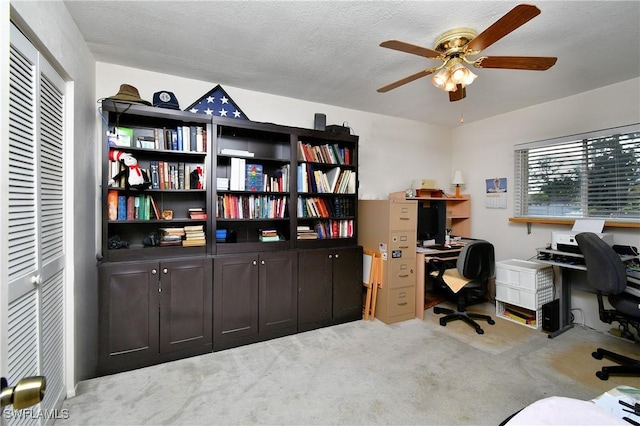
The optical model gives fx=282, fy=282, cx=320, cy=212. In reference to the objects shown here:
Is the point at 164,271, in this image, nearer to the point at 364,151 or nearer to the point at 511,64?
the point at 364,151

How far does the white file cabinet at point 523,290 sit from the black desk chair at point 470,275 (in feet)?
0.89

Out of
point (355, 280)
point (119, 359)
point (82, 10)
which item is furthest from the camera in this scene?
point (355, 280)

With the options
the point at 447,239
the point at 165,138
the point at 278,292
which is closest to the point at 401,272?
the point at 447,239

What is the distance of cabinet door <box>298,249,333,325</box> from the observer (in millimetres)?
2846

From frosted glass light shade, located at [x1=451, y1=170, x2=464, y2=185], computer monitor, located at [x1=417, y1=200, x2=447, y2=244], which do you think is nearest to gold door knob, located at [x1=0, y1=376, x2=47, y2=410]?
computer monitor, located at [x1=417, y1=200, x2=447, y2=244]

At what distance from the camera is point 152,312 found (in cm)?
224

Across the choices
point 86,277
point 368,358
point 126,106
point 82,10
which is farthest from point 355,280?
point 82,10

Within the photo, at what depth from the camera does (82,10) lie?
179 centimetres

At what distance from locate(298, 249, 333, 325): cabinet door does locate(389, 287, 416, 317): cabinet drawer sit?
71 cm

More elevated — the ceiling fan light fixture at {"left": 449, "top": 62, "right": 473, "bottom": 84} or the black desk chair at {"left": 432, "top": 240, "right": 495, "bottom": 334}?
the ceiling fan light fixture at {"left": 449, "top": 62, "right": 473, "bottom": 84}

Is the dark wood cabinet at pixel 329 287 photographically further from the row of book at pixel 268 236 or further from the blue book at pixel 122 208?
the blue book at pixel 122 208

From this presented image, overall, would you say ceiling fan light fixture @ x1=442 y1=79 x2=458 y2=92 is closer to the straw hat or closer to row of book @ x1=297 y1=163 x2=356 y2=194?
row of book @ x1=297 y1=163 x2=356 y2=194

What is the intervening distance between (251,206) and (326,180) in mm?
879

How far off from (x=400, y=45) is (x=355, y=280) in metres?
2.30
